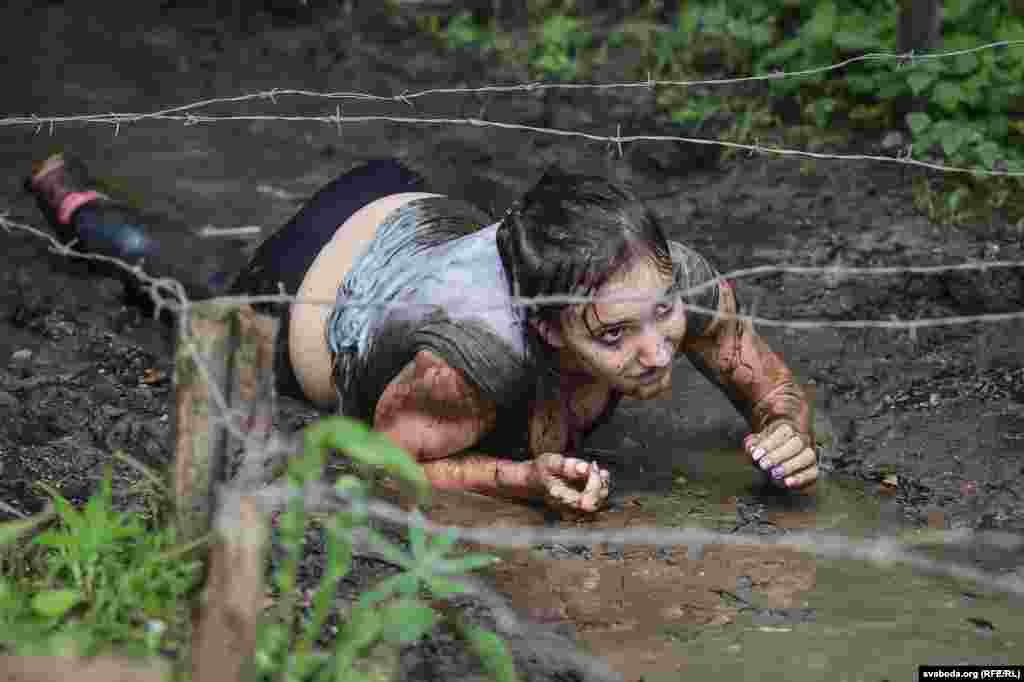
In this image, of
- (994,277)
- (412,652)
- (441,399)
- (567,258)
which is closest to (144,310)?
(441,399)

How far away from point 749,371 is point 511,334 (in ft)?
2.47

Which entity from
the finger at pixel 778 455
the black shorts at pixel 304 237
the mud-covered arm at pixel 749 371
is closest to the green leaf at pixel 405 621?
the finger at pixel 778 455

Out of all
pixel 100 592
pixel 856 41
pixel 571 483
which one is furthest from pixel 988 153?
pixel 100 592

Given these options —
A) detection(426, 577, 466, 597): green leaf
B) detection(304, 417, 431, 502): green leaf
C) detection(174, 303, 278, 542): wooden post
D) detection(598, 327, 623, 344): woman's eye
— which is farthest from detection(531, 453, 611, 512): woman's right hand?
detection(304, 417, 431, 502): green leaf

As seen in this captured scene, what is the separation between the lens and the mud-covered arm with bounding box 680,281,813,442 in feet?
12.8

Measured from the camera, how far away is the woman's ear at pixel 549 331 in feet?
11.5

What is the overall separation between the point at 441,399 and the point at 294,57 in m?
3.76

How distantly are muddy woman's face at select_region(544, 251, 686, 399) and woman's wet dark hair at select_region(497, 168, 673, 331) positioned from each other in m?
0.03

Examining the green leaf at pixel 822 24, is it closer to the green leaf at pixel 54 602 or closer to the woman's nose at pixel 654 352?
the woman's nose at pixel 654 352

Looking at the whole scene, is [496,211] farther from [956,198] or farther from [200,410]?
[200,410]

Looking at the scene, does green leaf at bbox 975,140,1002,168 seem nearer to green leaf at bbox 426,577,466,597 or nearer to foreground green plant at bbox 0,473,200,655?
green leaf at bbox 426,577,466,597

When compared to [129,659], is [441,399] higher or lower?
higher

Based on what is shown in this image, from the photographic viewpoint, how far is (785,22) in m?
6.56

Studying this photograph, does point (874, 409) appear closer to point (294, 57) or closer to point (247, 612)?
point (247, 612)
